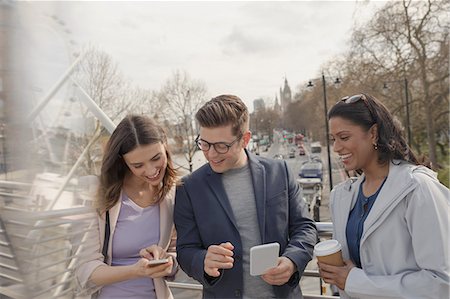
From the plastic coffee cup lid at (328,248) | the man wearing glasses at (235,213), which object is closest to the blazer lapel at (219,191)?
the man wearing glasses at (235,213)

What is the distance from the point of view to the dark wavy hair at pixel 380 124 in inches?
58.8

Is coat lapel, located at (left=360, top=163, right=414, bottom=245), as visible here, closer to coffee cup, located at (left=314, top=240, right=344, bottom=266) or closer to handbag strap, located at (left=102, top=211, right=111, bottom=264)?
coffee cup, located at (left=314, top=240, right=344, bottom=266)

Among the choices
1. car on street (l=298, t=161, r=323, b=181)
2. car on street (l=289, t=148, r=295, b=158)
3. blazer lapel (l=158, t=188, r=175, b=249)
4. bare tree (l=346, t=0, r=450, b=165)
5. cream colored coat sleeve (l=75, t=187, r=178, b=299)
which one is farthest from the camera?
car on street (l=289, t=148, r=295, b=158)

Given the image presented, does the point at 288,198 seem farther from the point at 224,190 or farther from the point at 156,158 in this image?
the point at 156,158

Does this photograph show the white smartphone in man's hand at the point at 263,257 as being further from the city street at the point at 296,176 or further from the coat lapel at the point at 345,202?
the city street at the point at 296,176

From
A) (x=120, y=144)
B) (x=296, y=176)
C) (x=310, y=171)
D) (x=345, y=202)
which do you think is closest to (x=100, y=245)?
(x=120, y=144)

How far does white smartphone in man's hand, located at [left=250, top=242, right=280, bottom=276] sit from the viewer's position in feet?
4.21

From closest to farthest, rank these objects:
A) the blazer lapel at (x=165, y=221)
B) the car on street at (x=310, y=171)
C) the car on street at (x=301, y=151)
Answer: the blazer lapel at (x=165, y=221) → the car on street at (x=310, y=171) → the car on street at (x=301, y=151)

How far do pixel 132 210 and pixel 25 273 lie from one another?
810mm

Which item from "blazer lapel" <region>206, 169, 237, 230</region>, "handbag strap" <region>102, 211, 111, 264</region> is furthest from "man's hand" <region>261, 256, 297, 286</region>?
"handbag strap" <region>102, 211, 111, 264</region>

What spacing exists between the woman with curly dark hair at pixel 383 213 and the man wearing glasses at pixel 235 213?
176mm

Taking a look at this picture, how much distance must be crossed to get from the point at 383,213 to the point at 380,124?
36 centimetres

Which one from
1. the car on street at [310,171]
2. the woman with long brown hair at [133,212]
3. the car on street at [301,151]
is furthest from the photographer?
the car on street at [301,151]

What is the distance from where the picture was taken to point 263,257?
4.28ft
